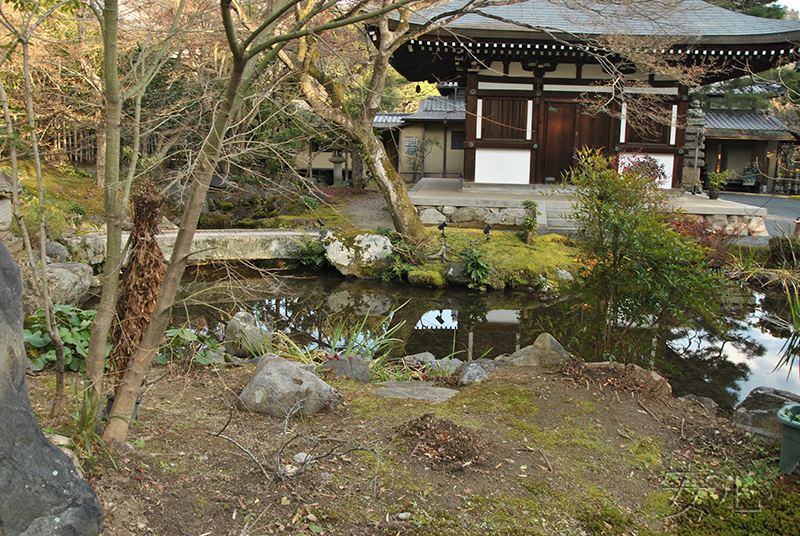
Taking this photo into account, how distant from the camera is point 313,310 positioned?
8.52 metres

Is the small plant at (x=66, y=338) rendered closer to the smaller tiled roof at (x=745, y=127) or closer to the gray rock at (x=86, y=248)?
the gray rock at (x=86, y=248)

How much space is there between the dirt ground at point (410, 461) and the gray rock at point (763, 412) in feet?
0.96

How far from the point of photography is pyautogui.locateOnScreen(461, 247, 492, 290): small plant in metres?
9.70

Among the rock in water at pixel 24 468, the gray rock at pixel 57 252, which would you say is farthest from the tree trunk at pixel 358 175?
the rock in water at pixel 24 468

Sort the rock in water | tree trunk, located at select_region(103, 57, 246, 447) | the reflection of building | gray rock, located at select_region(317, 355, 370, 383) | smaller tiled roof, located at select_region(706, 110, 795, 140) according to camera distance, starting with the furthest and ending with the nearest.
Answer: smaller tiled roof, located at select_region(706, 110, 795, 140) < the reflection of building < gray rock, located at select_region(317, 355, 370, 383) < tree trunk, located at select_region(103, 57, 246, 447) < the rock in water

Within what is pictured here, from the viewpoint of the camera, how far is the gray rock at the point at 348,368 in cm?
461

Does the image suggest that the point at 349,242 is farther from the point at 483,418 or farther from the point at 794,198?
the point at 794,198

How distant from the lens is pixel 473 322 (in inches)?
318

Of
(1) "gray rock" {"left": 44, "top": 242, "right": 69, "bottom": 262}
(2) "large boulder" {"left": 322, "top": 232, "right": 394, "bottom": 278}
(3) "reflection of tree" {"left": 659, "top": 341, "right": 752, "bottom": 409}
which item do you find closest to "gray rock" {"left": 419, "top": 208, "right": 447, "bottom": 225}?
(2) "large boulder" {"left": 322, "top": 232, "right": 394, "bottom": 278}

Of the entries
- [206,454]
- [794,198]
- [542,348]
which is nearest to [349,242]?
[542,348]

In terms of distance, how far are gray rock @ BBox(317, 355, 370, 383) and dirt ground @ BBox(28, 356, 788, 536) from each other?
0.69 m

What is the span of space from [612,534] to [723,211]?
1111cm

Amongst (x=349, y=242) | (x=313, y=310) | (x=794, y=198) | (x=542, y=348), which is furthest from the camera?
(x=794, y=198)

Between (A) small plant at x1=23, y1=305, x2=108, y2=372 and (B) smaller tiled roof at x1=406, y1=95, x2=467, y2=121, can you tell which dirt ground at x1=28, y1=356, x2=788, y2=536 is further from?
(B) smaller tiled roof at x1=406, y1=95, x2=467, y2=121
